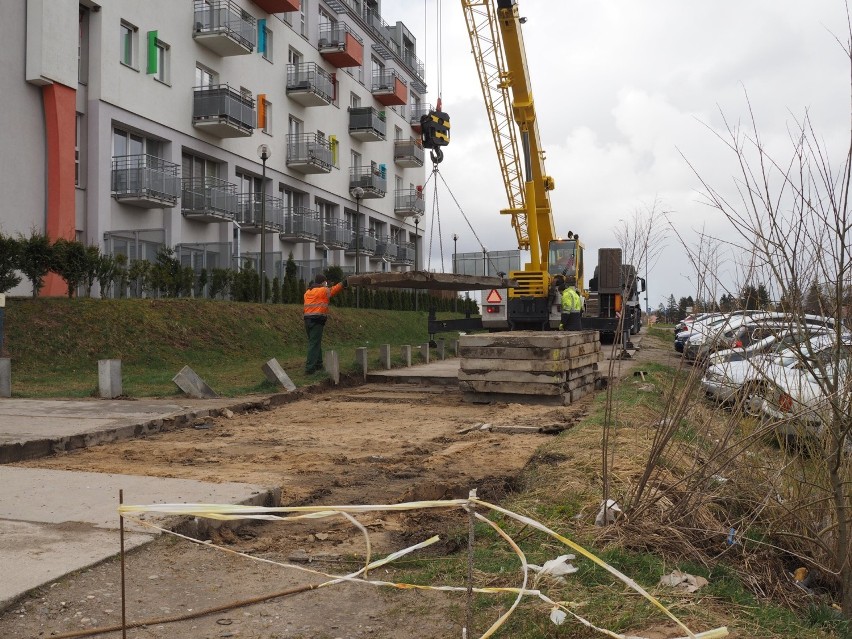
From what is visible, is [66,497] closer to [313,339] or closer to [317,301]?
[313,339]

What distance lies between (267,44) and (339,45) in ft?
19.1

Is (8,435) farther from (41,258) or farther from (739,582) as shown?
(41,258)

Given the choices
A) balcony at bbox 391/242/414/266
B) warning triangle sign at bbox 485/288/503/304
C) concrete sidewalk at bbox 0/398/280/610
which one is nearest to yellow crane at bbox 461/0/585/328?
warning triangle sign at bbox 485/288/503/304

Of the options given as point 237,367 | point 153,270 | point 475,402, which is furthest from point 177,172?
point 475,402

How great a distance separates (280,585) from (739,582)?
2.46 meters

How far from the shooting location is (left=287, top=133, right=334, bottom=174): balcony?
34938mm

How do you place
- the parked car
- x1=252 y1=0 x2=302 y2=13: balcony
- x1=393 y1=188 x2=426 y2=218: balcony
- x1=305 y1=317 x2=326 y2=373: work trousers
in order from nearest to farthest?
the parked car
x1=305 y1=317 x2=326 y2=373: work trousers
x1=252 y1=0 x2=302 y2=13: balcony
x1=393 y1=188 x2=426 y2=218: balcony

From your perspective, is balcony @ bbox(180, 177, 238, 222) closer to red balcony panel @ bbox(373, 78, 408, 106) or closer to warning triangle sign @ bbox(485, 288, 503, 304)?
warning triangle sign @ bbox(485, 288, 503, 304)

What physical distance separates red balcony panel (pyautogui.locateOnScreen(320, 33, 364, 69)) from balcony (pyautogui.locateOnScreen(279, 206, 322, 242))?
7965 mm

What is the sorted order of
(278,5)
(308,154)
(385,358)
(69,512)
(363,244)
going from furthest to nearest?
(363,244) → (308,154) → (278,5) → (385,358) → (69,512)

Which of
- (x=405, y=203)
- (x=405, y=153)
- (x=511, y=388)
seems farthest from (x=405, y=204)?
(x=511, y=388)

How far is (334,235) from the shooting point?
39438 mm

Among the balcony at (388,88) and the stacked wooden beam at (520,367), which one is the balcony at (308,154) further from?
the stacked wooden beam at (520,367)

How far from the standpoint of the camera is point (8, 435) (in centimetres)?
780
